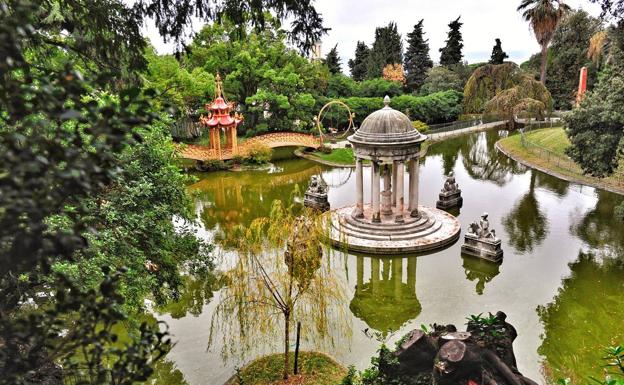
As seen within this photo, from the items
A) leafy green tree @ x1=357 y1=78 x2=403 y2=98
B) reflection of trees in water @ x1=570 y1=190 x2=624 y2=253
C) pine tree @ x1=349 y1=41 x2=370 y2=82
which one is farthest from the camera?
pine tree @ x1=349 y1=41 x2=370 y2=82

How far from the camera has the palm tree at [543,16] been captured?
4384 centimetres

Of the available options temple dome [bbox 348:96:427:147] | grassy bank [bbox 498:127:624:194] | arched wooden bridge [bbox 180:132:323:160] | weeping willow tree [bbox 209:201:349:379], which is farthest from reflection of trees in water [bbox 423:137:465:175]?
weeping willow tree [bbox 209:201:349:379]

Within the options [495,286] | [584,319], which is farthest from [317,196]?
[584,319]

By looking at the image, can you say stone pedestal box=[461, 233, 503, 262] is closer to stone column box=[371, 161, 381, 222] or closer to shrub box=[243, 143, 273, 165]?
stone column box=[371, 161, 381, 222]

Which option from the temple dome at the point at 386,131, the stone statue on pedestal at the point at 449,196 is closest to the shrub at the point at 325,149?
the stone statue on pedestal at the point at 449,196

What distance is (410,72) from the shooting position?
5981 centimetres

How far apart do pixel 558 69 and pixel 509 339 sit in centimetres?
5238

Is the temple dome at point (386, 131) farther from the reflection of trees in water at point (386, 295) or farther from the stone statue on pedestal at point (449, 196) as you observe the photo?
the stone statue on pedestal at point (449, 196)

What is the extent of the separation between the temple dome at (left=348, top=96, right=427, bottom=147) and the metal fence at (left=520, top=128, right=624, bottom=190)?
13010 millimetres

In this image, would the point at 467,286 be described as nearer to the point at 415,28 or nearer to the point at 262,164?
the point at 262,164

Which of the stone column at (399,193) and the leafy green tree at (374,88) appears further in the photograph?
the leafy green tree at (374,88)

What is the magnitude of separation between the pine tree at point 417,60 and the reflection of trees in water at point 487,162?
17.1 meters

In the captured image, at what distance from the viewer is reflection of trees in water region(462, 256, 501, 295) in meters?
15.7

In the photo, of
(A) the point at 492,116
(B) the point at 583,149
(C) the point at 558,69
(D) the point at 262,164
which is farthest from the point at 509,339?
(C) the point at 558,69
